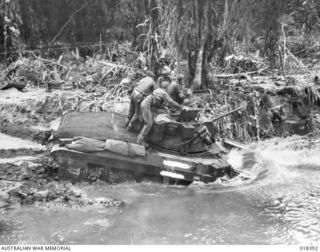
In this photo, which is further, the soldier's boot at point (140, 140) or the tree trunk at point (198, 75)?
the tree trunk at point (198, 75)

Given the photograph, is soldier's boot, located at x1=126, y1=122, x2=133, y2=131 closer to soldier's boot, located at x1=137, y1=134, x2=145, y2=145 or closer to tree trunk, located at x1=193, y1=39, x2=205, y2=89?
soldier's boot, located at x1=137, y1=134, x2=145, y2=145

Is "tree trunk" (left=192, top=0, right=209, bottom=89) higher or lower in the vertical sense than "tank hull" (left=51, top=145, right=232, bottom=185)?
higher

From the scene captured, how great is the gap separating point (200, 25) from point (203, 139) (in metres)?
3.74

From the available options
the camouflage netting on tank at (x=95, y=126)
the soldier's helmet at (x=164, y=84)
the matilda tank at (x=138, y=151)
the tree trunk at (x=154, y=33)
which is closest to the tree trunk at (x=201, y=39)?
the tree trunk at (x=154, y=33)

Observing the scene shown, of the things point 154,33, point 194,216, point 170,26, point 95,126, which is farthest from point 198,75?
point 194,216

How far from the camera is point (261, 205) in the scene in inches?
322

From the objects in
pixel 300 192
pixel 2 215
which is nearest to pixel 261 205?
pixel 300 192

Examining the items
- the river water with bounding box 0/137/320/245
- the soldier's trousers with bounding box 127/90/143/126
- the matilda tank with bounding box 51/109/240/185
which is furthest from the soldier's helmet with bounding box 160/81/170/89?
the river water with bounding box 0/137/320/245

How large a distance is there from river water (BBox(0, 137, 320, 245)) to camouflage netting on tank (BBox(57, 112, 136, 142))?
0.95 meters

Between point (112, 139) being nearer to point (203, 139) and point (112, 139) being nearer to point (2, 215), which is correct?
point (203, 139)

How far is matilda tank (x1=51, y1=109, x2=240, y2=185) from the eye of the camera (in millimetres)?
8805

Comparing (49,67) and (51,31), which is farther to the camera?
(51,31)

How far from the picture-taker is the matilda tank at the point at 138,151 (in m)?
8.80

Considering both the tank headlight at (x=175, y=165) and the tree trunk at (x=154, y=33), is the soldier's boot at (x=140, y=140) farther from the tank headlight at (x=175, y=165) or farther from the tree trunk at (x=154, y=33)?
the tree trunk at (x=154, y=33)
